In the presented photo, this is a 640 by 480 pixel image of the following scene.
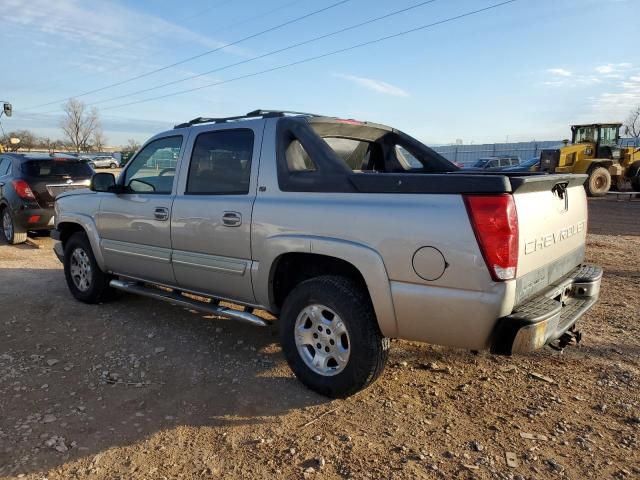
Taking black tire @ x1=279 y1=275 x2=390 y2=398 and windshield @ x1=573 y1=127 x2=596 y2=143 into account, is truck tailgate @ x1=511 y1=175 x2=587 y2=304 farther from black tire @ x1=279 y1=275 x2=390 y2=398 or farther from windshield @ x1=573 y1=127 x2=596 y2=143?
windshield @ x1=573 y1=127 x2=596 y2=143

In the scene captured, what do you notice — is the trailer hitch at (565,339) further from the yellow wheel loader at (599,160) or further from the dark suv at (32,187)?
the yellow wheel loader at (599,160)

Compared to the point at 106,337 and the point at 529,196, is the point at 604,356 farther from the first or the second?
the point at 106,337

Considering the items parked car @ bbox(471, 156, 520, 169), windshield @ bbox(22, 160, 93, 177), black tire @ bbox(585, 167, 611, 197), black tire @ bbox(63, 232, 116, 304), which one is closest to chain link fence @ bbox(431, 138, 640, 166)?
parked car @ bbox(471, 156, 520, 169)

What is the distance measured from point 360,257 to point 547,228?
47.2 inches

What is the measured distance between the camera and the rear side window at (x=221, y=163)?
3930mm

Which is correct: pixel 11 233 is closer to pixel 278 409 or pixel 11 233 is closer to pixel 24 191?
pixel 24 191

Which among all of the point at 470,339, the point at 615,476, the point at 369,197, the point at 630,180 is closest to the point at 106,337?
the point at 369,197

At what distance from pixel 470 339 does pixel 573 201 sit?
1.51 m

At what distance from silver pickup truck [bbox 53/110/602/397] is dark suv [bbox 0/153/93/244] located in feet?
15.5

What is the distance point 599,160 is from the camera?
1989 centimetres

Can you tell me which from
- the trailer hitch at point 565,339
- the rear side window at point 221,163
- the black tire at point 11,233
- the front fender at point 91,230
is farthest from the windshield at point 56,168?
the trailer hitch at point 565,339

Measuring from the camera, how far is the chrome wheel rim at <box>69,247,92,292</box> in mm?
5578

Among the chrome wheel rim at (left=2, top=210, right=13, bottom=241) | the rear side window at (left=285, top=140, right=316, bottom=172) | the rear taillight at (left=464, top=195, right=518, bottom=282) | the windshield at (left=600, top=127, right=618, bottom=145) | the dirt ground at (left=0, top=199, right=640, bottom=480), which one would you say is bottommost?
the dirt ground at (left=0, top=199, right=640, bottom=480)

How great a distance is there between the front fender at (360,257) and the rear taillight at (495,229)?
622mm
